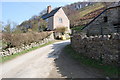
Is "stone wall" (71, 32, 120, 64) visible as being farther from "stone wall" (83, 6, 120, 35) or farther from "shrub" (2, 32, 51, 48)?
"shrub" (2, 32, 51, 48)

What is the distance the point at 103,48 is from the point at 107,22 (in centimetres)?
731

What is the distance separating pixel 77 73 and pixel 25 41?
13110 mm

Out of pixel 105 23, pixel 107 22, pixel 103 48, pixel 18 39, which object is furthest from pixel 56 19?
pixel 103 48

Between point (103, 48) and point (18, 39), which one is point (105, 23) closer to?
point (103, 48)

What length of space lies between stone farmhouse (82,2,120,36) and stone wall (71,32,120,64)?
4.89 meters

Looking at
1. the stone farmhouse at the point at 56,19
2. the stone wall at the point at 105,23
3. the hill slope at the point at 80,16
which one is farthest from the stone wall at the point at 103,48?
the stone farmhouse at the point at 56,19

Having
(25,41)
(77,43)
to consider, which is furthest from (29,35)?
(77,43)

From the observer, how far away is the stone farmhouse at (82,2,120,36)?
1581 centimetres

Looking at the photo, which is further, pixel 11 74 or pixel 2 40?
pixel 2 40

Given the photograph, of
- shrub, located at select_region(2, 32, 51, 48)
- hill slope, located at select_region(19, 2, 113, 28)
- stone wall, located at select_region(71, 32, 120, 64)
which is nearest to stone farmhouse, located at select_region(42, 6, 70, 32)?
hill slope, located at select_region(19, 2, 113, 28)

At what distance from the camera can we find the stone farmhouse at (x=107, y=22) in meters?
15.8

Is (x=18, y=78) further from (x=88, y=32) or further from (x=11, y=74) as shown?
(x=88, y=32)

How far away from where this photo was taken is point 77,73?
969 cm

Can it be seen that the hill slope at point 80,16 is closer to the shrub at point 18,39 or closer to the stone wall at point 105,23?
the shrub at point 18,39
